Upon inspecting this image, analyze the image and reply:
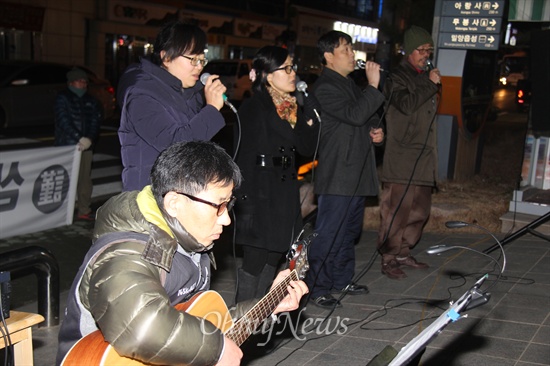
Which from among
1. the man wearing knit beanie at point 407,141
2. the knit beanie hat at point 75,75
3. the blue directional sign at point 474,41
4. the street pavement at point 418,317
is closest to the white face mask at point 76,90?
the knit beanie hat at point 75,75

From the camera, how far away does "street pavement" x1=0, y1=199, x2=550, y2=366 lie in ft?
15.5

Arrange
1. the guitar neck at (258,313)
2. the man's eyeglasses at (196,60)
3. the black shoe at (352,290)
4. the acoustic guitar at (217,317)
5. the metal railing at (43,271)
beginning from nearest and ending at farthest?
1. the acoustic guitar at (217,317)
2. the guitar neck at (258,313)
3. the man's eyeglasses at (196,60)
4. the metal railing at (43,271)
5. the black shoe at (352,290)

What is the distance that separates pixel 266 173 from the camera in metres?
4.92

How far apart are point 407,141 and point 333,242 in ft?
4.39

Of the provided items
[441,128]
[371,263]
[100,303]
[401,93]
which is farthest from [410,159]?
[100,303]

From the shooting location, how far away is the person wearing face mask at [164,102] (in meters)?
4.01

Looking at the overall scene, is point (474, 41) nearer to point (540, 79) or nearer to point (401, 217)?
point (540, 79)

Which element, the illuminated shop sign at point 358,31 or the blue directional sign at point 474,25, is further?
the illuminated shop sign at point 358,31

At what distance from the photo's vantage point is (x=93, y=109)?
9.08m

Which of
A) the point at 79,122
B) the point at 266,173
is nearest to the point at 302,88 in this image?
the point at 266,173

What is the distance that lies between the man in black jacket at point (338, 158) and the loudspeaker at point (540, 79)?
2.97 meters

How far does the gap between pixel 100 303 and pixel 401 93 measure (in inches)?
175

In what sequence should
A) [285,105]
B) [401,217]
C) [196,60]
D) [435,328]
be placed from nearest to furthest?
[435,328]
[196,60]
[285,105]
[401,217]

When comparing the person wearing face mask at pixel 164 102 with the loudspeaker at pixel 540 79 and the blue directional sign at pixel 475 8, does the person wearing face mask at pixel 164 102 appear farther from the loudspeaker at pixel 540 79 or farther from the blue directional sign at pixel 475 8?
the blue directional sign at pixel 475 8
